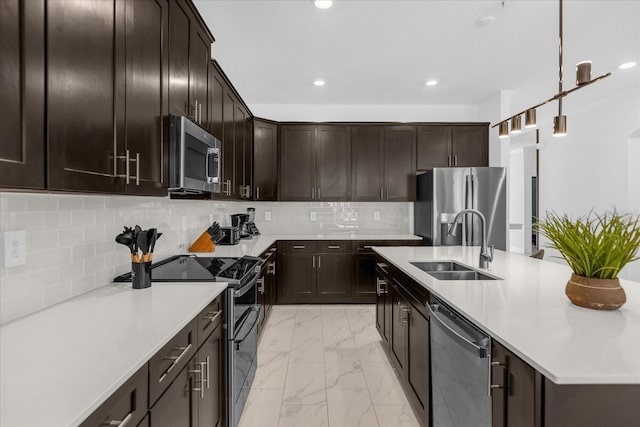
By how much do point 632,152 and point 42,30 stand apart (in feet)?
20.7

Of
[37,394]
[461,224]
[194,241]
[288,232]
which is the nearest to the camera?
[37,394]

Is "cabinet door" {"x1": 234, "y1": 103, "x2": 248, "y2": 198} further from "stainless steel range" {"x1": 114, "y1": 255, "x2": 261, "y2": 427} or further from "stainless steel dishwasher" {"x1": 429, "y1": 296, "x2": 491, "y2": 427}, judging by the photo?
"stainless steel dishwasher" {"x1": 429, "y1": 296, "x2": 491, "y2": 427}

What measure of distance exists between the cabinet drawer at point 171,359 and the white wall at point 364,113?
414 centimetres

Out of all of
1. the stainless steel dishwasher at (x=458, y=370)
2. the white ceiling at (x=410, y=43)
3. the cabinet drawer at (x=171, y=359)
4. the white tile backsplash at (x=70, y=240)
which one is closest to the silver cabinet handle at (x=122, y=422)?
the cabinet drawer at (x=171, y=359)

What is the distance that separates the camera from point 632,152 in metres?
4.82

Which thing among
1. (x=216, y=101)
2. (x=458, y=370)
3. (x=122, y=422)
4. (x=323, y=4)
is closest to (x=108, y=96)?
(x=122, y=422)

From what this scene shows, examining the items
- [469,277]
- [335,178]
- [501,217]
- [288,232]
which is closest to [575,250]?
[469,277]

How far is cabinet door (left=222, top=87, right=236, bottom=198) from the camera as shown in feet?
10.3

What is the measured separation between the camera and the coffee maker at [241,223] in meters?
4.24

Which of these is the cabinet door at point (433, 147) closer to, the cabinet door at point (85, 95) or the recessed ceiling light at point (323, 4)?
A: the recessed ceiling light at point (323, 4)

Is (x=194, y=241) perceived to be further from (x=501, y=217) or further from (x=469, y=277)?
(x=501, y=217)

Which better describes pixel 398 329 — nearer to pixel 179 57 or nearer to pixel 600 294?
pixel 600 294

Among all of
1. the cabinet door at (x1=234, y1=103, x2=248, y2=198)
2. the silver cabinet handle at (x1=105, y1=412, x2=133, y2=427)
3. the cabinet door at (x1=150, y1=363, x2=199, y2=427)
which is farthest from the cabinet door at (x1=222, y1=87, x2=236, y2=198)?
the silver cabinet handle at (x1=105, y1=412, x2=133, y2=427)

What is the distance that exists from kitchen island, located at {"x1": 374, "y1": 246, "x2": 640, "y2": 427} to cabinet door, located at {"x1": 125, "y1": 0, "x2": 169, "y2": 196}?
1.45 meters
